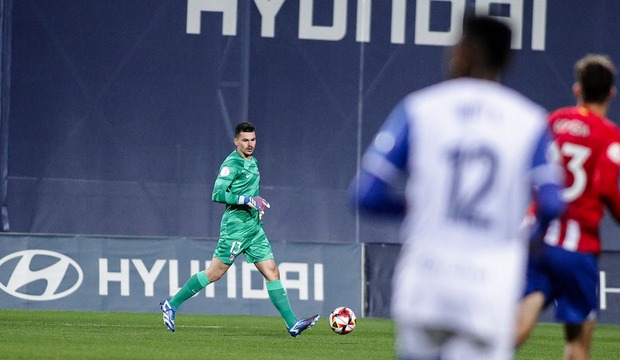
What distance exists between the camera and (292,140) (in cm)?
2086

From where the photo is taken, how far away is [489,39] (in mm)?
4301

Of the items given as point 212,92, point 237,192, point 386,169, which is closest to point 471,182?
point 386,169

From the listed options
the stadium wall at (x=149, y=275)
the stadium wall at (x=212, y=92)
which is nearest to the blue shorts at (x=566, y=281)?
the stadium wall at (x=149, y=275)

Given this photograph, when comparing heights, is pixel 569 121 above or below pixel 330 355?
above

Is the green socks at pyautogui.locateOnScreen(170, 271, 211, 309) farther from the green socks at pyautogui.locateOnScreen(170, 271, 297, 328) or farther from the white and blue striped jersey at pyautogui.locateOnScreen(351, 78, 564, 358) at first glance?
the white and blue striped jersey at pyautogui.locateOnScreen(351, 78, 564, 358)

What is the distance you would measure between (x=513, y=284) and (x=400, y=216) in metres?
0.49

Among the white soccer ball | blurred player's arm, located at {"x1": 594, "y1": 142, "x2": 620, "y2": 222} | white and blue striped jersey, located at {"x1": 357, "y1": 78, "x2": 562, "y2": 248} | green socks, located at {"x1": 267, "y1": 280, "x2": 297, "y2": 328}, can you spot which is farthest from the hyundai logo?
white and blue striped jersey, located at {"x1": 357, "y1": 78, "x2": 562, "y2": 248}

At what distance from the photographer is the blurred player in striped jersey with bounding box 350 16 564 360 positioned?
4141 mm

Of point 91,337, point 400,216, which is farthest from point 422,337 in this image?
point 91,337

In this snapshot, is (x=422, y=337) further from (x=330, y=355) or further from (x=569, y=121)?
(x=330, y=355)

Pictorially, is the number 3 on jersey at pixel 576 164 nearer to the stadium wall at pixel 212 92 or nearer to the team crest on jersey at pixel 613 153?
the team crest on jersey at pixel 613 153

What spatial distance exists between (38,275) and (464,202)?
1351 cm

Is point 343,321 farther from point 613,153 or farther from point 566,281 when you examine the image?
point 613,153

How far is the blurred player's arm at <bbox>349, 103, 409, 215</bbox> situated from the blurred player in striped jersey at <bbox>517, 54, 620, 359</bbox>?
7.68 ft
